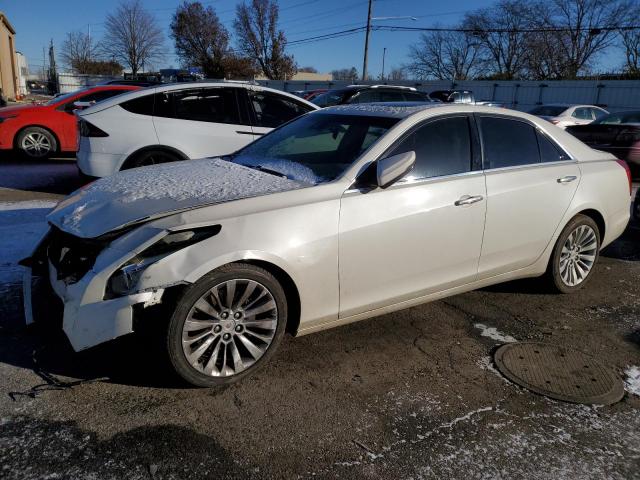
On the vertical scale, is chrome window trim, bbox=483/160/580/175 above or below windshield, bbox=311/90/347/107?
below

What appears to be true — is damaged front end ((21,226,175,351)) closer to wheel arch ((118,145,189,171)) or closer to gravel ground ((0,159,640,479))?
gravel ground ((0,159,640,479))

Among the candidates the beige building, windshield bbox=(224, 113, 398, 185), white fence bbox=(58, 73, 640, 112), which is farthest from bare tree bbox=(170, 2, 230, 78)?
windshield bbox=(224, 113, 398, 185)

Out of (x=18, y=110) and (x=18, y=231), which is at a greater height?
(x=18, y=110)

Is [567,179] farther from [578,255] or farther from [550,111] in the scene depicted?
[550,111]

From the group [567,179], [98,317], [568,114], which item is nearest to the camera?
[98,317]

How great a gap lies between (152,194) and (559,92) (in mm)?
31580

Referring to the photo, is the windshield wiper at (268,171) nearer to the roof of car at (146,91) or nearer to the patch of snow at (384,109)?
the patch of snow at (384,109)

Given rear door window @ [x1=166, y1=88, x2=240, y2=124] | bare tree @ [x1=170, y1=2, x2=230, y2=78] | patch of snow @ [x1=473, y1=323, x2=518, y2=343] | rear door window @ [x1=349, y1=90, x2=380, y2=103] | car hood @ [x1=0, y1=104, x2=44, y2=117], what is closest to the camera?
patch of snow @ [x1=473, y1=323, x2=518, y2=343]

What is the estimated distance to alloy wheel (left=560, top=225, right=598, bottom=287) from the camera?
14.8 feet

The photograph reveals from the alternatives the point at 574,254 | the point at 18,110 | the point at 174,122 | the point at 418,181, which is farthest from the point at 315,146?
the point at 18,110

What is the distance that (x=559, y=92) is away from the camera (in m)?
30.1

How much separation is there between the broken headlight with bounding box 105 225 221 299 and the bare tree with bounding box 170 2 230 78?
→ 5787 centimetres

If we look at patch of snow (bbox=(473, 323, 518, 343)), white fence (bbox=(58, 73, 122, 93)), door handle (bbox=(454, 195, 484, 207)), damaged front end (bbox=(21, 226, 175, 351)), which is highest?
white fence (bbox=(58, 73, 122, 93))

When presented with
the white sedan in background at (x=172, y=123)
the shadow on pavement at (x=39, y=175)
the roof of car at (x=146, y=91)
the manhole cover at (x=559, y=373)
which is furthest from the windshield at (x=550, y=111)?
the manhole cover at (x=559, y=373)
